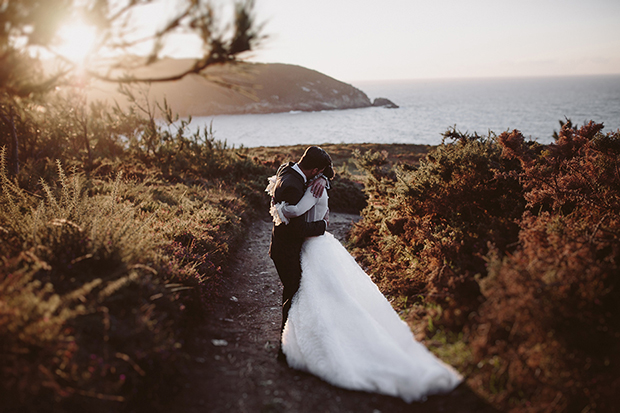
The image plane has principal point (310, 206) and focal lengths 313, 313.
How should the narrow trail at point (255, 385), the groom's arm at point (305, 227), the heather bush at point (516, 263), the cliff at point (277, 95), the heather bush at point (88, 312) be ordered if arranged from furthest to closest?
1. the cliff at point (277, 95)
2. the groom's arm at point (305, 227)
3. the narrow trail at point (255, 385)
4. the heather bush at point (516, 263)
5. the heather bush at point (88, 312)

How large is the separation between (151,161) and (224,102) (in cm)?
9622

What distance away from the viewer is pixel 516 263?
353 centimetres

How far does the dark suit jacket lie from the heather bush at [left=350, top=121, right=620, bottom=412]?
5.82ft

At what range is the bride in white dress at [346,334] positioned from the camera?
286 centimetres

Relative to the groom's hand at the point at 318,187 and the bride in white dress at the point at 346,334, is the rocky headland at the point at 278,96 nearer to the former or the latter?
the groom's hand at the point at 318,187

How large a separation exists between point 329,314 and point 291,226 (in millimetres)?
1294

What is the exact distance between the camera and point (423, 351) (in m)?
3.04

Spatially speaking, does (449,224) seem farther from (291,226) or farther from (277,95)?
(277,95)

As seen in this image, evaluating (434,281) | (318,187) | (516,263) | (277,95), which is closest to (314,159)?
(318,187)

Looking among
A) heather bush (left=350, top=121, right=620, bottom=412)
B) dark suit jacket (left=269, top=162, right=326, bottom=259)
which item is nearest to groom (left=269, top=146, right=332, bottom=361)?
dark suit jacket (left=269, top=162, right=326, bottom=259)

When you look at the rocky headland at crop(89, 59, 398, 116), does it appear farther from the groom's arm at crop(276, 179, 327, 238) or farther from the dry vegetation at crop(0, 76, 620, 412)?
the groom's arm at crop(276, 179, 327, 238)

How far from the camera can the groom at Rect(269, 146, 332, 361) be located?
4133 mm

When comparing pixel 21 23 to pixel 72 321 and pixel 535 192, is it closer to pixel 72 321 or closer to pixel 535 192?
pixel 72 321

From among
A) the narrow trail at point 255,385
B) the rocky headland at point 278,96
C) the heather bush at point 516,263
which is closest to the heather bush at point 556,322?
the heather bush at point 516,263
